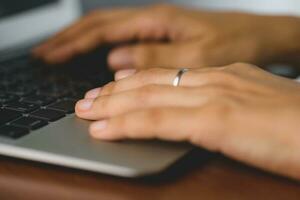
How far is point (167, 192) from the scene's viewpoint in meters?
0.46

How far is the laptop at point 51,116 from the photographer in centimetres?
47

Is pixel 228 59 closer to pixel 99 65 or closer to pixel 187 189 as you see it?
pixel 99 65

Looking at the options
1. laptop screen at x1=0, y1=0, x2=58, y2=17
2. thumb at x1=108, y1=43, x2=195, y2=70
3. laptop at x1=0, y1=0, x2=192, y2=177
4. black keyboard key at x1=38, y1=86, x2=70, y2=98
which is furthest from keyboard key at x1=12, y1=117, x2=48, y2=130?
laptop screen at x1=0, y1=0, x2=58, y2=17

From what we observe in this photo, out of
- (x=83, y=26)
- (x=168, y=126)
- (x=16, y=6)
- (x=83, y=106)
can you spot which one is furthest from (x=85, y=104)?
(x=16, y=6)

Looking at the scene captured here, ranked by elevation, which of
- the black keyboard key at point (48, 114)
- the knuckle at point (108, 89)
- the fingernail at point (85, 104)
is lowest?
the black keyboard key at point (48, 114)

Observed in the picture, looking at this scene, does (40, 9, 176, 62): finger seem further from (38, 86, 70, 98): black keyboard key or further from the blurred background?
the blurred background

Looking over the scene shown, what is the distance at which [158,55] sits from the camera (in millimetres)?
780

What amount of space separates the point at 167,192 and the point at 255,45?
40 centimetres

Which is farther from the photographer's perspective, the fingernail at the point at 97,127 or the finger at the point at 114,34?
the finger at the point at 114,34

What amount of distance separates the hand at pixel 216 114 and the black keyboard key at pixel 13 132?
6 centimetres

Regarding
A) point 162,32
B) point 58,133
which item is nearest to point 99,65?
point 162,32

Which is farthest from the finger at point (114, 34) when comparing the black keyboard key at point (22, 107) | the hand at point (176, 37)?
the black keyboard key at point (22, 107)

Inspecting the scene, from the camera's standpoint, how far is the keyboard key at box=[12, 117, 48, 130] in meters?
0.54

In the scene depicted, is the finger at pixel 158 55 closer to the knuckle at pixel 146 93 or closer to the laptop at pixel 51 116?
the laptop at pixel 51 116
